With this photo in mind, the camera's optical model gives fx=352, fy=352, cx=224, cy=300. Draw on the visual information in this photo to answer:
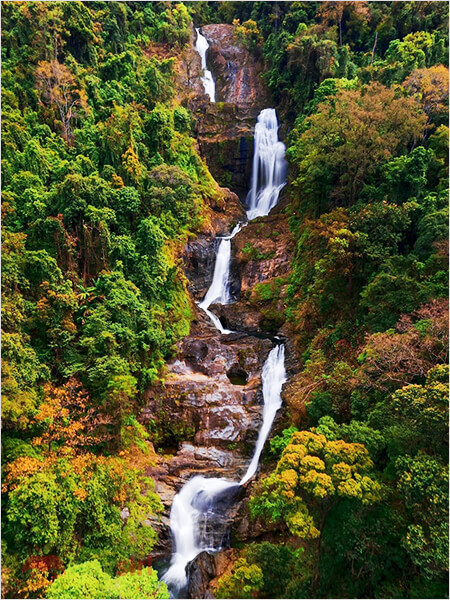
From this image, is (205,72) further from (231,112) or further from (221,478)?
(221,478)

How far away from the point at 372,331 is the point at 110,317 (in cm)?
1127

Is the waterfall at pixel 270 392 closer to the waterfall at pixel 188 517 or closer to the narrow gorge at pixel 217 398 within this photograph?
the narrow gorge at pixel 217 398

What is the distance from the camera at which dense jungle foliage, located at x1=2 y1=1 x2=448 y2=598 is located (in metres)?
8.91

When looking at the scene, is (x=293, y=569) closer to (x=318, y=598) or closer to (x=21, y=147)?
(x=318, y=598)

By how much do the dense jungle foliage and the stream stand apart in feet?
3.98

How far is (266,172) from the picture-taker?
32719 millimetres

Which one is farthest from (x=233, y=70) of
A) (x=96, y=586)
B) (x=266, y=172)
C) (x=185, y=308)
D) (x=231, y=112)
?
(x=96, y=586)

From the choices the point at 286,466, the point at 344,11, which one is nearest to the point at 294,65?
the point at 344,11

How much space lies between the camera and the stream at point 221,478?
13.4m

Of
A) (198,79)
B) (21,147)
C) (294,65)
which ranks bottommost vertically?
(21,147)

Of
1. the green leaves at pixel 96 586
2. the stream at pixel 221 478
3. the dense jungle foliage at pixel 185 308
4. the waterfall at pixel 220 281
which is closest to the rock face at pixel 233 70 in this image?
the dense jungle foliage at pixel 185 308

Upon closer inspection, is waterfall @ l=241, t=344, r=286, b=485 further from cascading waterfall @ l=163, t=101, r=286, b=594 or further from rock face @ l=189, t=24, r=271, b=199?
rock face @ l=189, t=24, r=271, b=199

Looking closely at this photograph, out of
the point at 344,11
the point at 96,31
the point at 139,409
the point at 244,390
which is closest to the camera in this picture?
the point at 139,409

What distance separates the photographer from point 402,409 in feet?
30.8
